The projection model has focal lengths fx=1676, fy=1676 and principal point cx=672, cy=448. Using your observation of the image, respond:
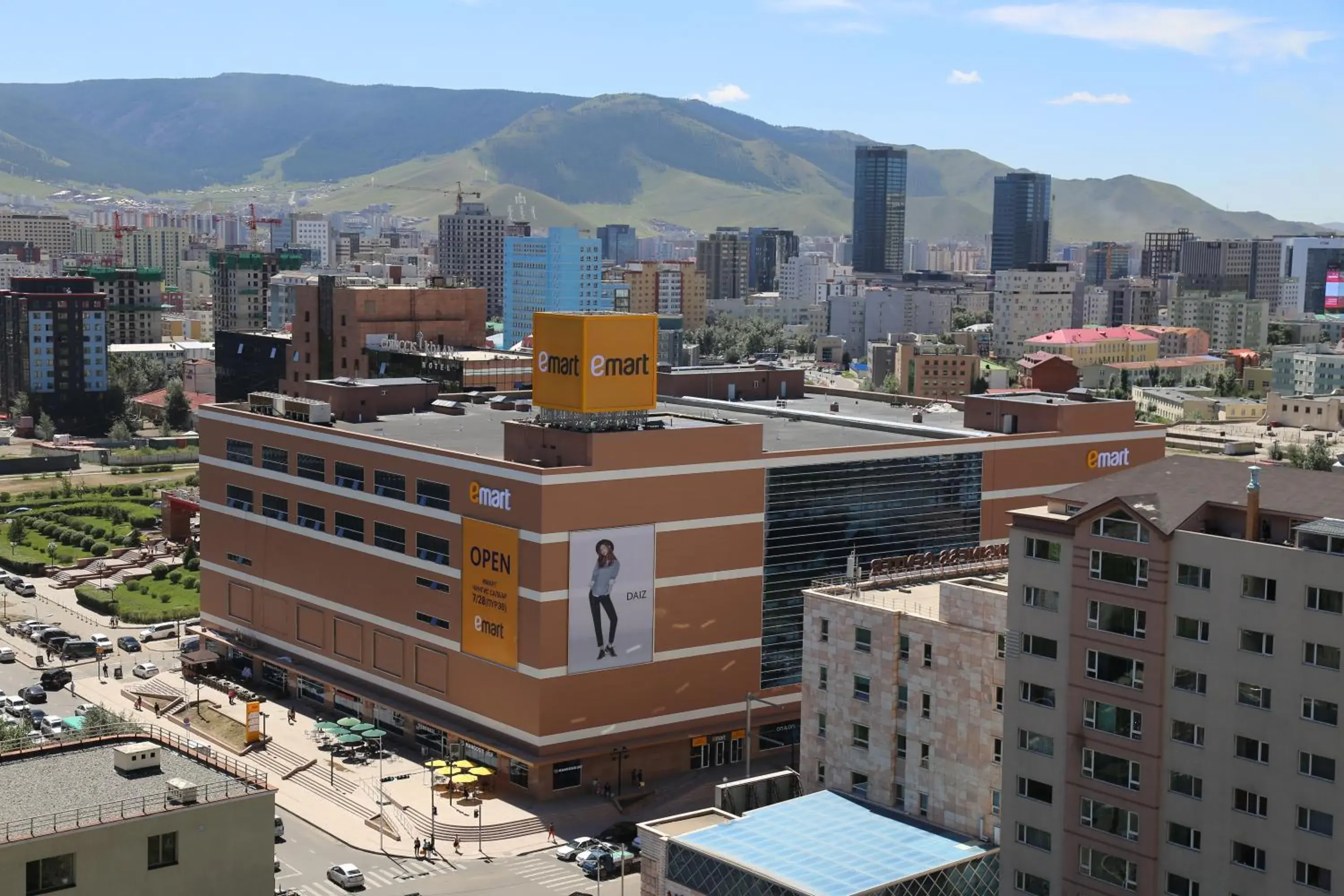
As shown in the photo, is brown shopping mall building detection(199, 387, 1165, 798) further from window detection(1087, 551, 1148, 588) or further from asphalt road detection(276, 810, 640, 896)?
window detection(1087, 551, 1148, 588)

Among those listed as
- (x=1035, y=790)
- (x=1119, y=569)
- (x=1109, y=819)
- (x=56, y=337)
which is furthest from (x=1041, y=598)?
(x=56, y=337)

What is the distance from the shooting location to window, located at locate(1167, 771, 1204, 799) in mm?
36969

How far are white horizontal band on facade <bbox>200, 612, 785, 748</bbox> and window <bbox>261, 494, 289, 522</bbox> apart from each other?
6166 mm

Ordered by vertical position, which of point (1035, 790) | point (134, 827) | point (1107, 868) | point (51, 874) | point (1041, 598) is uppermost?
point (1041, 598)

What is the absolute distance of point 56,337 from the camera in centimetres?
17438

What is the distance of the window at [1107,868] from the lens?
38.3 meters

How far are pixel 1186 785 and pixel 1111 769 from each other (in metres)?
1.88

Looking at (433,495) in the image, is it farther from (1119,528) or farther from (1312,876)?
(1312,876)

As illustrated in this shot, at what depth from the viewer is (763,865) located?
41812 mm

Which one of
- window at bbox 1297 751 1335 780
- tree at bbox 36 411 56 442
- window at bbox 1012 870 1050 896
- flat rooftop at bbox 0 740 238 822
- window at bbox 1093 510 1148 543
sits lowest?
tree at bbox 36 411 56 442

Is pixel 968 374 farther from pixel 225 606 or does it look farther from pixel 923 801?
pixel 923 801

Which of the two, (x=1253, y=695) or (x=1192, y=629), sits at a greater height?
(x=1192, y=629)

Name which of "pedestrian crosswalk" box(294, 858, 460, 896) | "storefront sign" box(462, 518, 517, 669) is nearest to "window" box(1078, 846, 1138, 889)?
"pedestrian crosswalk" box(294, 858, 460, 896)

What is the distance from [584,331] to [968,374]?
13293 cm
